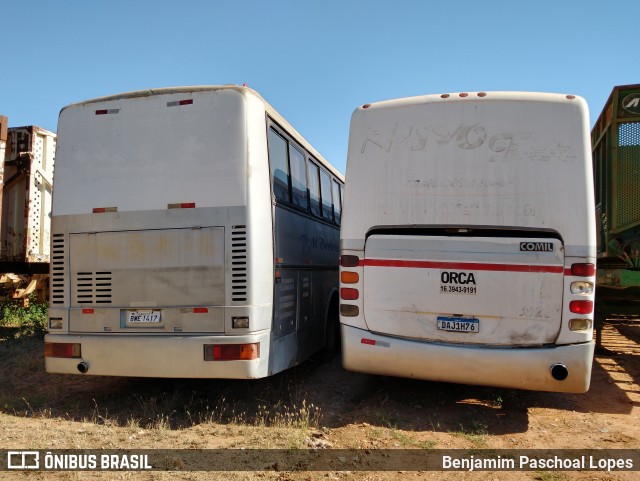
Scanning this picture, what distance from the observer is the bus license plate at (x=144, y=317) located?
586 centimetres

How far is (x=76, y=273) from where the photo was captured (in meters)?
6.06

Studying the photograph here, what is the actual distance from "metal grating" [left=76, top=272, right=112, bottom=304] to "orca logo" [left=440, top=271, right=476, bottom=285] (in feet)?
12.1

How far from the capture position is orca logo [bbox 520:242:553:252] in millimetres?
5406

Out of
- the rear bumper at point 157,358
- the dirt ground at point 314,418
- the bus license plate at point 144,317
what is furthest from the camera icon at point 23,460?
the bus license plate at point 144,317

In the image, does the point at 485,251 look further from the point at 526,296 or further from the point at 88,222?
the point at 88,222

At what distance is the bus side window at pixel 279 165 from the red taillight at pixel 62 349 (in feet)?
9.39

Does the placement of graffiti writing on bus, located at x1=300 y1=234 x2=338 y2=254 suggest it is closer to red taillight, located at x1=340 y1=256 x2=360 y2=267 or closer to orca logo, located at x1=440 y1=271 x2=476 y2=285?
red taillight, located at x1=340 y1=256 x2=360 y2=267

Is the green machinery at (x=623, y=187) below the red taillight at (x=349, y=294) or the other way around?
the other way around

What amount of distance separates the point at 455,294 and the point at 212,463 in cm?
291

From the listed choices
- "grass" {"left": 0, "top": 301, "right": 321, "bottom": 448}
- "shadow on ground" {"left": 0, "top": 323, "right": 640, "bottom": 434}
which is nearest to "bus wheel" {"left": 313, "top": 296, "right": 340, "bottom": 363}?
"shadow on ground" {"left": 0, "top": 323, "right": 640, "bottom": 434}

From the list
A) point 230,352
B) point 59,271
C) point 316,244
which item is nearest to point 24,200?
point 59,271

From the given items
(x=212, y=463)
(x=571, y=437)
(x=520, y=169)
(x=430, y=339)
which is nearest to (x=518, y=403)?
(x=571, y=437)

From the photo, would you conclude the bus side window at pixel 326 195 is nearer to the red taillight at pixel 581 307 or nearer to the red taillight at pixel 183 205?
the red taillight at pixel 183 205

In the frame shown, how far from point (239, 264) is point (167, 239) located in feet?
2.91
